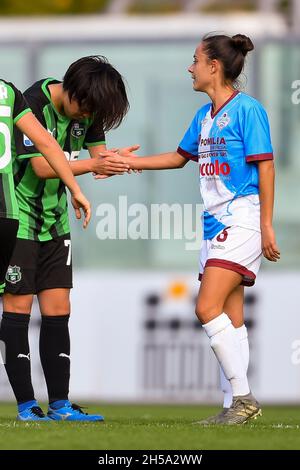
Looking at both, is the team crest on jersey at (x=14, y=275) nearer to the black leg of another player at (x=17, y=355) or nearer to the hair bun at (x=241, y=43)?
the black leg of another player at (x=17, y=355)

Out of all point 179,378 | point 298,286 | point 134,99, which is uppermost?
point 134,99

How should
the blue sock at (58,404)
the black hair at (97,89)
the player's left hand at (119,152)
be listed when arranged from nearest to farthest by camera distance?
the black hair at (97,89) < the blue sock at (58,404) < the player's left hand at (119,152)

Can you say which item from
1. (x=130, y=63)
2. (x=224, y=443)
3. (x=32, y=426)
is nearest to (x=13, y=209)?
(x=32, y=426)

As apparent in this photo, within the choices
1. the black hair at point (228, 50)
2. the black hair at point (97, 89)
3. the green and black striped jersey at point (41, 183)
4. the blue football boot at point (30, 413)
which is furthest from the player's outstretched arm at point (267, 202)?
the blue football boot at point (30, 413)

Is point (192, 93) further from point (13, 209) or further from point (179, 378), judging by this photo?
point (13, 209)

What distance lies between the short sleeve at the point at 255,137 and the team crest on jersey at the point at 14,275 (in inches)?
46.0

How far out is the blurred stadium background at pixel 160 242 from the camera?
37.6 ft

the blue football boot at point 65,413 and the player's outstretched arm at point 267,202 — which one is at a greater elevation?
the player's outstretched arm at point 267,202

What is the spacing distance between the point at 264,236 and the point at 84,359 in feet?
17.5

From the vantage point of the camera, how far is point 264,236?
21.1 ft

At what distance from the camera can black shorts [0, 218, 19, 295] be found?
6.01 meters

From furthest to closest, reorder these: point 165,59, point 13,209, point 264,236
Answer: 1. point 165,59
2. point 264,236
3. point 13,209

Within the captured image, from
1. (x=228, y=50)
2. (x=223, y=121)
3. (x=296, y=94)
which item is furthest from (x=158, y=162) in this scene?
(x=296, y=94)

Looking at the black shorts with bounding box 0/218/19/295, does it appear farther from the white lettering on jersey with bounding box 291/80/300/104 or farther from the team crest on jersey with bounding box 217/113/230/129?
the white lettering on jersey with bounding box 291/80/300/104
